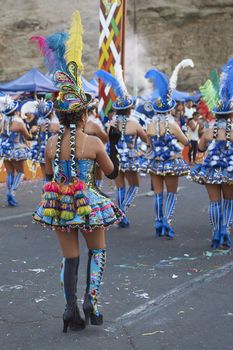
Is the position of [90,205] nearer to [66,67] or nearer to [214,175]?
[66,67]

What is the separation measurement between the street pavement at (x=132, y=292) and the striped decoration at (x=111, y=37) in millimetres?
4052

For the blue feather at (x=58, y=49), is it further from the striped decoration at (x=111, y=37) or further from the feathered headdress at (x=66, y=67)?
the striped decoration at (x=111, y=37)

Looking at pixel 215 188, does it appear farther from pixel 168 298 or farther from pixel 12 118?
pixel 12 118

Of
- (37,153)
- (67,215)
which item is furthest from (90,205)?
(37,153)

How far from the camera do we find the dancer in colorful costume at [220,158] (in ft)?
21.9

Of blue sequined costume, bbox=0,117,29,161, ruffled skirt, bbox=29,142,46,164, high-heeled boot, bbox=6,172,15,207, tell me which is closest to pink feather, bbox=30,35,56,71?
ruffled skirt, bbox=29,142,46,164

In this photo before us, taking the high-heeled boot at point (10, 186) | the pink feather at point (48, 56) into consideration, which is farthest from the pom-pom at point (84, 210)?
the high-heeled boot at point (10, 186)

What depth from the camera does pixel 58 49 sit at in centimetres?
452

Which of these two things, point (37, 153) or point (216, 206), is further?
point (37, 153)

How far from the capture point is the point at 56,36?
461 centimetres

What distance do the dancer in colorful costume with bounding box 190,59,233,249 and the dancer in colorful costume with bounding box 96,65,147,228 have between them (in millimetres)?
1428

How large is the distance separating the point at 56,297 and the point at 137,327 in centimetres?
101

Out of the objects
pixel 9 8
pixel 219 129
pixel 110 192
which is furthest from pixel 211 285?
pixel 9 8

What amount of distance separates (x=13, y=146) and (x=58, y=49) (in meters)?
5.46
